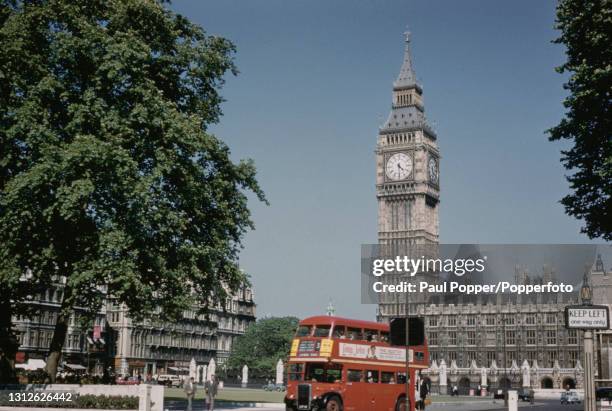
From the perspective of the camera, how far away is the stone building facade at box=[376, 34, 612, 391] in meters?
140

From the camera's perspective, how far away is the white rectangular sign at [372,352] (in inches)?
1484

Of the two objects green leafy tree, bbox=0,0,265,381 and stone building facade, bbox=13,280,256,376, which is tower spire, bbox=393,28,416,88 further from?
green leafy tree, bbox=0,0,265,381

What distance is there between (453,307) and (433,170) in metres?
28.6

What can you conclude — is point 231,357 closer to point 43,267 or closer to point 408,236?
point 408,236

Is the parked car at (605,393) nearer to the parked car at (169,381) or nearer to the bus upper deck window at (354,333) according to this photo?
the bus upper deck window at (354,333)

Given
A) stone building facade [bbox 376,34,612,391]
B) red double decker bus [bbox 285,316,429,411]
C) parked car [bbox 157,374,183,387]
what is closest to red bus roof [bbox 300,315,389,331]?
red double decker bus [bbox 285,316,429,411]

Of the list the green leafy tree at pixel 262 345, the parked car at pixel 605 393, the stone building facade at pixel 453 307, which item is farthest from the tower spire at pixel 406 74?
the parked car at pixel 605 393

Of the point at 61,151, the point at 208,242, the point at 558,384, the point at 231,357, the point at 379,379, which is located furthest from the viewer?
the point at 558,384

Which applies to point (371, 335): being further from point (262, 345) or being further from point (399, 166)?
point (399, 166)

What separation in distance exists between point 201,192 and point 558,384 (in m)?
116

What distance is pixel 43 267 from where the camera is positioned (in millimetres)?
34656

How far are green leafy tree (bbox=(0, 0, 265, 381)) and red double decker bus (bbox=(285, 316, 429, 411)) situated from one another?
13.9 feet

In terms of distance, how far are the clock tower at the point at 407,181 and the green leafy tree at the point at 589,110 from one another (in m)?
127

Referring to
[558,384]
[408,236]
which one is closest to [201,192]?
[558,384]
